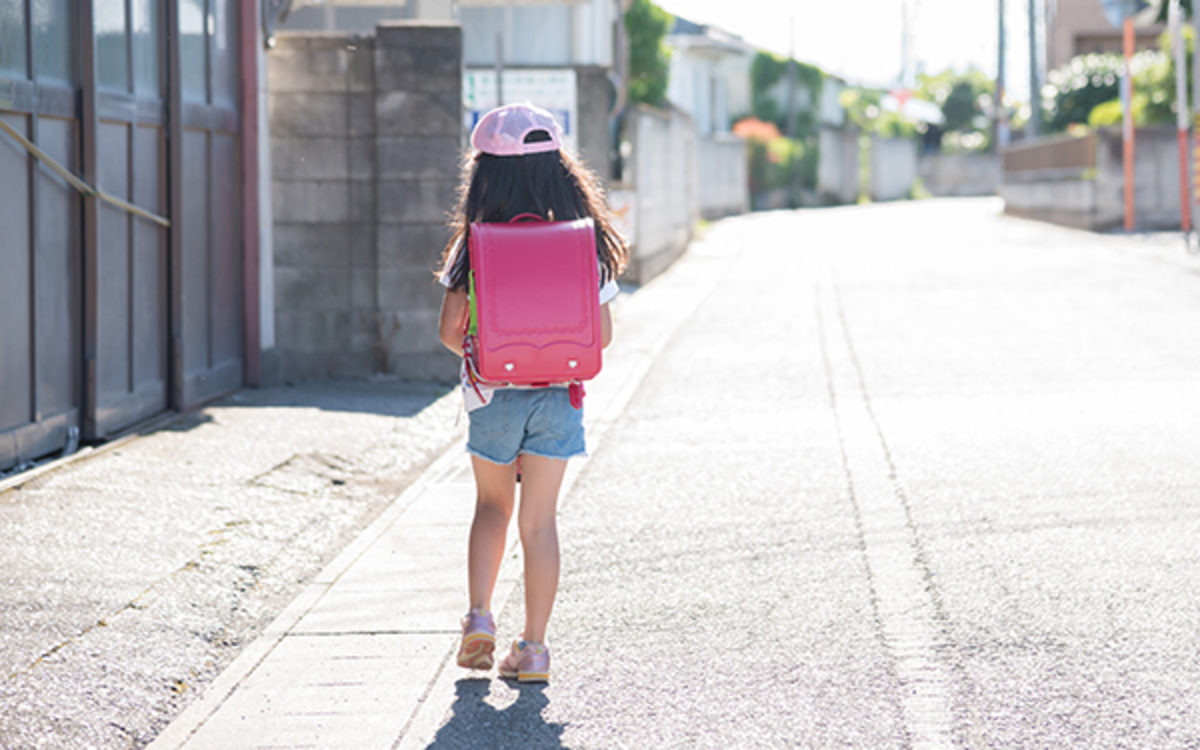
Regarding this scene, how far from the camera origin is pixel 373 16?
62.2ft

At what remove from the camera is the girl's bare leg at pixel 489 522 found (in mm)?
4289

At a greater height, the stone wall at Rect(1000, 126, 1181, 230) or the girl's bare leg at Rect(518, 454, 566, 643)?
the stone wall at Rect(1000, 126, 1181, 230)

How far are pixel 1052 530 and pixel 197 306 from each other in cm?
529

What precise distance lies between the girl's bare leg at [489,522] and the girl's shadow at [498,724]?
0.29 meters

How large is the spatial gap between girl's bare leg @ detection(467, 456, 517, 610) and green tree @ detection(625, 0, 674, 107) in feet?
89.9

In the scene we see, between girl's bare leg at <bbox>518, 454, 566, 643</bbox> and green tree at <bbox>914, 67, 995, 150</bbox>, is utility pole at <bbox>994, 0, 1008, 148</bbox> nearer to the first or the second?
green tree at <bbox>914, 67, 995, 150</bbox>

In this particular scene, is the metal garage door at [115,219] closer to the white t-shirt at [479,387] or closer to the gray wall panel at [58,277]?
the gray wall panel at [58,277]

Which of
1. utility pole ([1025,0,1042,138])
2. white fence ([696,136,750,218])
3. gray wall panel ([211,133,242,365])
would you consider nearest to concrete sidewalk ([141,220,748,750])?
gray wall panel ([211,133,242,365])

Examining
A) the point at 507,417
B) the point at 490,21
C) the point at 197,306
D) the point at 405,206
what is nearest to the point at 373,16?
the point at 490,21

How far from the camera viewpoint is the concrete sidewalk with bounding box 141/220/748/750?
12.7ft

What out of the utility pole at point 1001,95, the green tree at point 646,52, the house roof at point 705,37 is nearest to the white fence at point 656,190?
the green tree at point 646,52

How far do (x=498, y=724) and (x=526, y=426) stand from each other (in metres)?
0.83

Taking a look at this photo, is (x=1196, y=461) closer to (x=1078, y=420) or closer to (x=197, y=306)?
(x=1078, y=420)

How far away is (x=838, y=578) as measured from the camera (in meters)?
5.27
